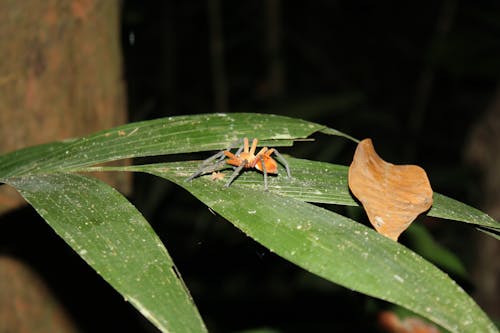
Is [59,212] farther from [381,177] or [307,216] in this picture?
[381,177]

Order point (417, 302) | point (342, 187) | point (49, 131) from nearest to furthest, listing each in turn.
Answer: point (417, 302), point (342, 187), point (49, 131)

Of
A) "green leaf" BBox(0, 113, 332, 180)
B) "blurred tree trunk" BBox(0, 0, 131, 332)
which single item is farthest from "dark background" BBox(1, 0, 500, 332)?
Answer: "green leaf" BBox(0, 113, 332, 180)

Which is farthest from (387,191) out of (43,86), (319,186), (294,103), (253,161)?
(294,103)

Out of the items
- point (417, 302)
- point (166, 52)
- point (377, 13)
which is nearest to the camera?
point (417, 302)

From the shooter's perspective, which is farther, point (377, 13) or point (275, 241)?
point (377, 13)

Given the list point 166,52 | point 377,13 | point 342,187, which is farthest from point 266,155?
point 377,13

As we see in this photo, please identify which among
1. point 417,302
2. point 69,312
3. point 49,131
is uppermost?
point 417,302
